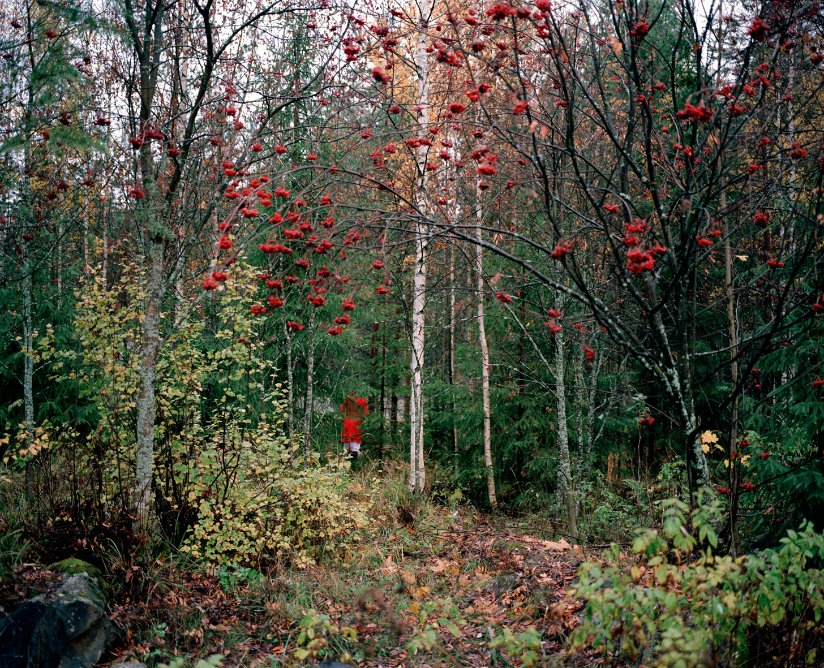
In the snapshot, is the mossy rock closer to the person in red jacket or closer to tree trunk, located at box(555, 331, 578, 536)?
tree trunk, located at box(555, 331, 578, 536)

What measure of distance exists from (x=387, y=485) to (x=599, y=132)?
6.64 metres

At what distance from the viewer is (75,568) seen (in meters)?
4.89

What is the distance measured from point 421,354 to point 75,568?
5.94 metres

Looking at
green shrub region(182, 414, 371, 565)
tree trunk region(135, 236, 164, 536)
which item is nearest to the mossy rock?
tree trunk region(135, 236, 164, 536)

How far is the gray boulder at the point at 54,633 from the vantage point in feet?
14.0

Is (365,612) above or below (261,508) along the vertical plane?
below

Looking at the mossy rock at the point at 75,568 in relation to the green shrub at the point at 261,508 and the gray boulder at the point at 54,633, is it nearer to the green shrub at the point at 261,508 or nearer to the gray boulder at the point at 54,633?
the gray boulder at the point at 54,633

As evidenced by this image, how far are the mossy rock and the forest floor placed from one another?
12.8 inches

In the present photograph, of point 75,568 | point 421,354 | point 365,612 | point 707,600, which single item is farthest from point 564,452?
point 75,568

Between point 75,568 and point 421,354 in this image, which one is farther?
point 421,354

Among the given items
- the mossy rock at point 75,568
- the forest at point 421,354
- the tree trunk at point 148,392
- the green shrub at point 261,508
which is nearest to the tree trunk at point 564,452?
the forest at point 421,354

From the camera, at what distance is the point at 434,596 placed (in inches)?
225

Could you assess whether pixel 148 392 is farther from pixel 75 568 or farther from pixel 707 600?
pixel 707 600

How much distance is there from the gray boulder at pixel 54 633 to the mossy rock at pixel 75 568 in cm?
31
